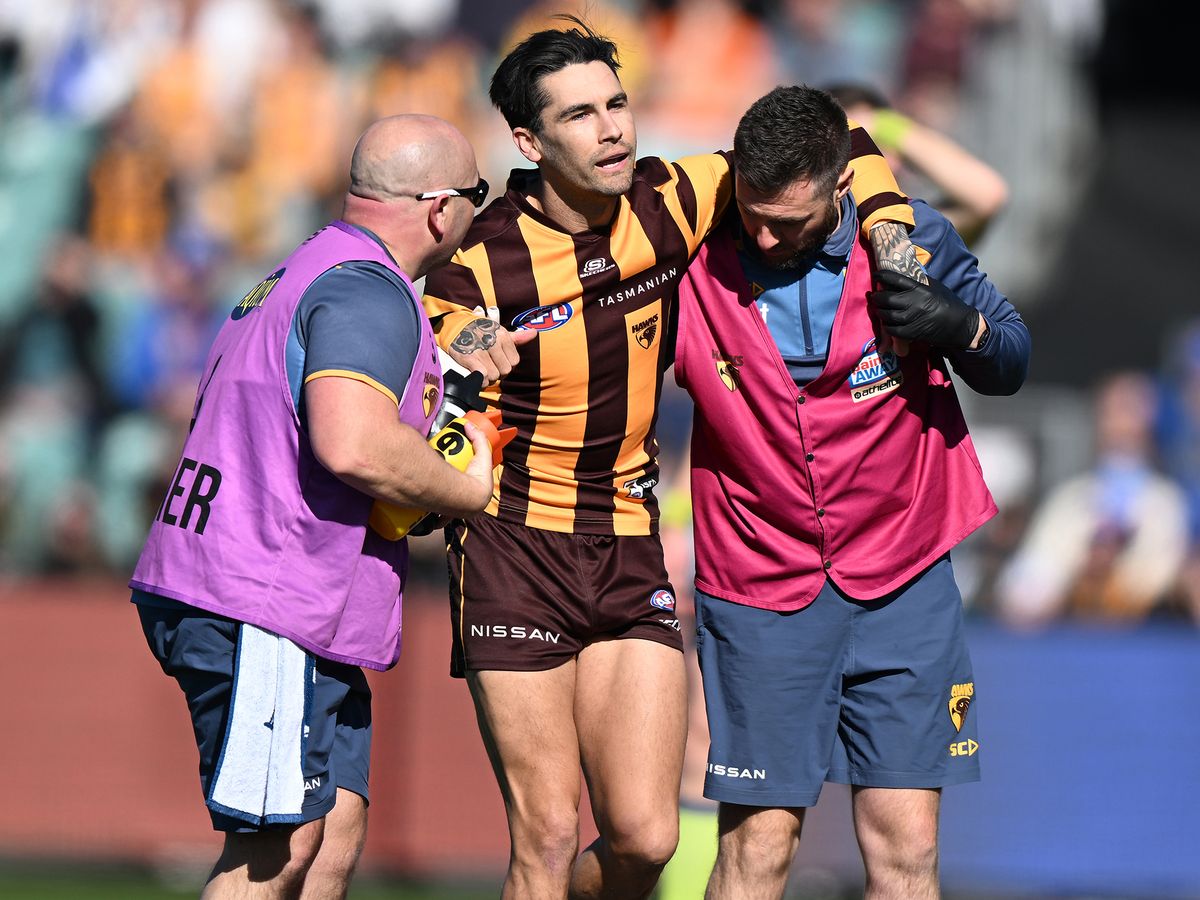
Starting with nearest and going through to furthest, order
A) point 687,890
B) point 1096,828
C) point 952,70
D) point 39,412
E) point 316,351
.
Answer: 1. point 316,351
2. point 687,890
3. point 1096,828
4. point 39,412
5. point 952,70

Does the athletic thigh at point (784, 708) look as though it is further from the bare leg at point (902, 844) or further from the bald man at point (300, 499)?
the bald man at point (300, 499)

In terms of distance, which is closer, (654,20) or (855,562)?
(855,562)

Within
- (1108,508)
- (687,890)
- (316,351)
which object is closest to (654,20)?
(1108,508)

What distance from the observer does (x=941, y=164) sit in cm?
563

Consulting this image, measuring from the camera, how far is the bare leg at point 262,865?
4.16 meters

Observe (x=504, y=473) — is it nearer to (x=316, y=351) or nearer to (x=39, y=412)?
(x=316, y=351)

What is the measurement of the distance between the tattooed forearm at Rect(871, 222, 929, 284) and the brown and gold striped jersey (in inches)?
4.9

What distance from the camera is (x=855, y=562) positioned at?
4691 mm

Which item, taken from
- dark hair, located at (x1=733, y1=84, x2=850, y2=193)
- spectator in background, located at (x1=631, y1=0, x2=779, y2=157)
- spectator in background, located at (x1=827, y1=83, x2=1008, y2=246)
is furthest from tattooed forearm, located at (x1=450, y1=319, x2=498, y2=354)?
spectator in background, located at (x1=631, y1=0, x2=779, y2=157)

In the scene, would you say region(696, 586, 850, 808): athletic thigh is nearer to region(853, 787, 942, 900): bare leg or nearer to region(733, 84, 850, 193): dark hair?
region(853, 787, 942, 900): bare leg

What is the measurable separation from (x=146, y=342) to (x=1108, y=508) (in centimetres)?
631

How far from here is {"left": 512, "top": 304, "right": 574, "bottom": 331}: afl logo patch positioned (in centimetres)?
474

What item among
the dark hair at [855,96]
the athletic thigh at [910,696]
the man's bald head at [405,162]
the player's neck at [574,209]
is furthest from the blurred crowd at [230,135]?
the man's bald head at [405,162]

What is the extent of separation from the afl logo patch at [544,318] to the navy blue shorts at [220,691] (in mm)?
1113
